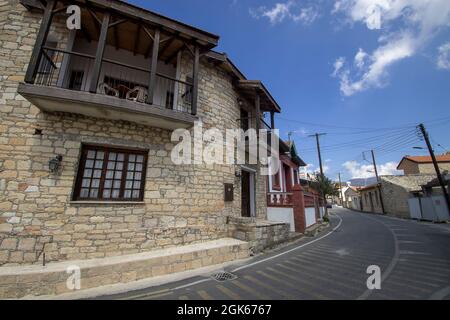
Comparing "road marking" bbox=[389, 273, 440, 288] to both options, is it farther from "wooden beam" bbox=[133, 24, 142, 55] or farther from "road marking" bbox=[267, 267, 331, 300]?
"wooden beam" bbox=[133, 24, 142, 55]

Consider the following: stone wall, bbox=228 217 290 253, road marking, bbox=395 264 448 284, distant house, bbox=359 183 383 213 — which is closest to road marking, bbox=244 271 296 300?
stone wall, bbox=228 217 290 253

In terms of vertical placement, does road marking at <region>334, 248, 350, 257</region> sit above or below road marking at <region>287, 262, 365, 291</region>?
above

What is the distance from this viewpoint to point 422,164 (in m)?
28.0

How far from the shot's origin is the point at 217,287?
164 inches

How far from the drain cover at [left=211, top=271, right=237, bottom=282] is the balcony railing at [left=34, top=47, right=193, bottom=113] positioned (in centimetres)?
524

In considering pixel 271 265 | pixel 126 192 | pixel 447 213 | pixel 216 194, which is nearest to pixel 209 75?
pixel 216 194

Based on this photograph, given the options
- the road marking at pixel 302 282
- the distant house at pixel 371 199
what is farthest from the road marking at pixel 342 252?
the distant house at pixel 371 199

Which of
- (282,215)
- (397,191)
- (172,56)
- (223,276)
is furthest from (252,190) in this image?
(397,191)

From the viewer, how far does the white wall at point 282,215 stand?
9.89 meters

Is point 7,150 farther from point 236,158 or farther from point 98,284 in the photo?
point 236,158

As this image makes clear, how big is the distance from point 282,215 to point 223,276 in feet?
20.2

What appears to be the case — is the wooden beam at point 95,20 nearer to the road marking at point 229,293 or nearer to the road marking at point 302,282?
the road marking at point 229,293

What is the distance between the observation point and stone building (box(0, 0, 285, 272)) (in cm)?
499

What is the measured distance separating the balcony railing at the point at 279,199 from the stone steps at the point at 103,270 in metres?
5.13
